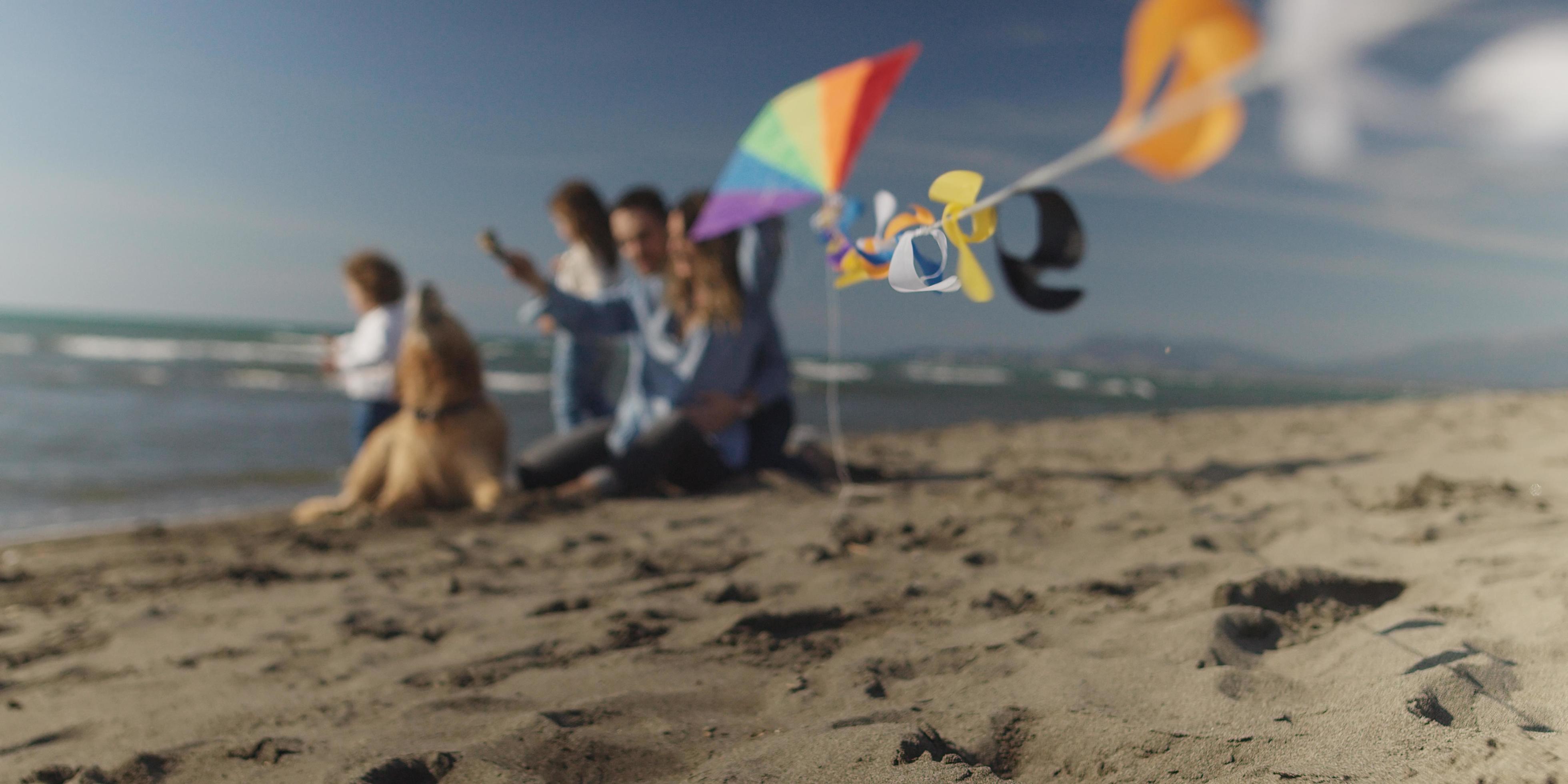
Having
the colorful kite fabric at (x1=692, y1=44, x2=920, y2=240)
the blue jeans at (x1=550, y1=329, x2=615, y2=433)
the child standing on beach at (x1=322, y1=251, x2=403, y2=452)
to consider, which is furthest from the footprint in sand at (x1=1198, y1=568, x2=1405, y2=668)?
the child standing on beach at (x1=322, y1=251, x2=403, y2=452)

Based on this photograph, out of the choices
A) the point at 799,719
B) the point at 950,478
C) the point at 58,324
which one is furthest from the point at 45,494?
the point at 58,324

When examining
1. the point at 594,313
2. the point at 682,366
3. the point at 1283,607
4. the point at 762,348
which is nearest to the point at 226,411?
the point at 594,313

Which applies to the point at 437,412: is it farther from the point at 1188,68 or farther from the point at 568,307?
the point at 1188,68

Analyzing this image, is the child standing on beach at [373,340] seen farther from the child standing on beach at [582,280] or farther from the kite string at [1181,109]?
the kite string at [1181,109]

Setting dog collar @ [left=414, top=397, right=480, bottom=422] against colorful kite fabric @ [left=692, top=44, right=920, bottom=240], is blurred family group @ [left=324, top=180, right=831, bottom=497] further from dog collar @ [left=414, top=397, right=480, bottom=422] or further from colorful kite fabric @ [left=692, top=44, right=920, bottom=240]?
colorful kite fabric @ [left=692, top=44, right=920, bottom=240]

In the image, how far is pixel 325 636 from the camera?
2078 mm

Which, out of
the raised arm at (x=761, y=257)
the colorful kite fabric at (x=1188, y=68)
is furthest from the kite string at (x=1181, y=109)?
the raised arm at (x=761, y=257)

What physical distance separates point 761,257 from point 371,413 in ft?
7.46

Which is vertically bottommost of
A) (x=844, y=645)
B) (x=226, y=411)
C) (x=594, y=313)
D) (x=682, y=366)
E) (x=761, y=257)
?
(x=844, y=645)

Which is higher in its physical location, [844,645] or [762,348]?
[762,348]

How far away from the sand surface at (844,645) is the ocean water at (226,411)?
0.59m

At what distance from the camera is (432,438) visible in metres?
3.81

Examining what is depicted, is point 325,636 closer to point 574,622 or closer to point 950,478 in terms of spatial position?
point 574,622

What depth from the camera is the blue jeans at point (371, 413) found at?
433 cm
